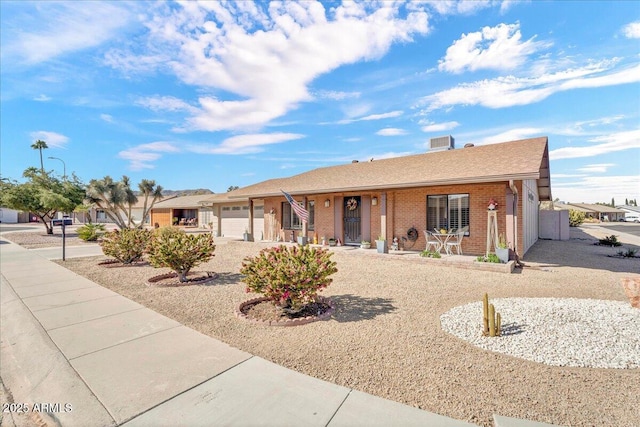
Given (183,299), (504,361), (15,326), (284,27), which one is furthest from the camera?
(284,27)

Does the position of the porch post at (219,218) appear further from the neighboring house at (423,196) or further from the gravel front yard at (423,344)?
the gravel front yard at (423,344)

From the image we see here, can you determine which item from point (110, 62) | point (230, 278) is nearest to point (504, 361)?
point (230, 278)

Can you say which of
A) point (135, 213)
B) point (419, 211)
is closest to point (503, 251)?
point (419, 211)

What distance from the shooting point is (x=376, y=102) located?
1560 cm

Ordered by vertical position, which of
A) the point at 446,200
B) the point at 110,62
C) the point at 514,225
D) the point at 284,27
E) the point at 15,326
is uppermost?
the point at 284,27

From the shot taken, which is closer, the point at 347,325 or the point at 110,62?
the point at 347,325

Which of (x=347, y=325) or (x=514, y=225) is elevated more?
(x=514, y=225)

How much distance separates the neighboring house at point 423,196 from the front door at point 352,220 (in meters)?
0.05

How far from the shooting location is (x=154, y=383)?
9.96ft

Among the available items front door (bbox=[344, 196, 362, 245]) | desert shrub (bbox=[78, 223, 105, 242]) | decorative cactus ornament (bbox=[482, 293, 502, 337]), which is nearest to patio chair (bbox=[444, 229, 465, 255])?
front door (bbox=[344, 196, 362, 245])

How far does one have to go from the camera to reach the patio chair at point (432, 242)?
1112 centimetres

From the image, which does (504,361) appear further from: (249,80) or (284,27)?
(249,80)

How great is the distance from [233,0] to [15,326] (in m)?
9.42

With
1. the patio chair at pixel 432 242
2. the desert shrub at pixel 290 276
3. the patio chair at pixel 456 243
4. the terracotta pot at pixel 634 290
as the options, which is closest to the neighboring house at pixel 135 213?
the patio chair at pixel 432 242
